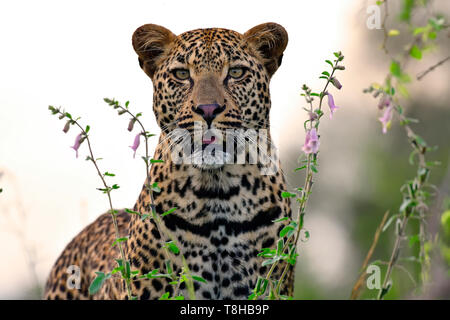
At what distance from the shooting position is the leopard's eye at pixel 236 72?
7.45 m

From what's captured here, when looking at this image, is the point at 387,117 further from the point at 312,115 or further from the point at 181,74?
the point at 181,74

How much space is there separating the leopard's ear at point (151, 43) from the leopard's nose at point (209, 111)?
1143 mm

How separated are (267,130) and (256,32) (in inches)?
36.4

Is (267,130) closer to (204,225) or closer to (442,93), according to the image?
(204,225)

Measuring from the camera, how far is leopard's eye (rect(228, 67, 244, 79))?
7.45 m

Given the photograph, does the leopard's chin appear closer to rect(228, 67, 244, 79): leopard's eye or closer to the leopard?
the leopard

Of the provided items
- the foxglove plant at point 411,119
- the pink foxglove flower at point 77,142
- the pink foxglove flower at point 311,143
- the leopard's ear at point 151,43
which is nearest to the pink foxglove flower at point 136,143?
the pink foxglove flower at point 77,142

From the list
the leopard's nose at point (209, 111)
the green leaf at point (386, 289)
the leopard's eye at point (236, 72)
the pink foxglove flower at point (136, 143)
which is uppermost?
the leopard's eye at point (236, 72)

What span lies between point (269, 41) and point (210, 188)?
1430 millimetres

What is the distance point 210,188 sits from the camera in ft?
24.1

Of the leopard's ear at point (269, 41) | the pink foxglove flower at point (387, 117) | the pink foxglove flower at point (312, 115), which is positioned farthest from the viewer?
the leopard's ear at point (269, 41)

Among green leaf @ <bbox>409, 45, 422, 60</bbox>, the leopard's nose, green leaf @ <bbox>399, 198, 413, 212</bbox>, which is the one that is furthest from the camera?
the leopard's nose

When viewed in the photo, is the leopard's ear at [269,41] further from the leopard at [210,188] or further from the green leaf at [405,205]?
the green leaf at [405,205]

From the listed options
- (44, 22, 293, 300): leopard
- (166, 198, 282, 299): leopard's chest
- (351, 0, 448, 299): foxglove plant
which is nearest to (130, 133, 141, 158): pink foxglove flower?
(44, 22, 293, 300): leopard
